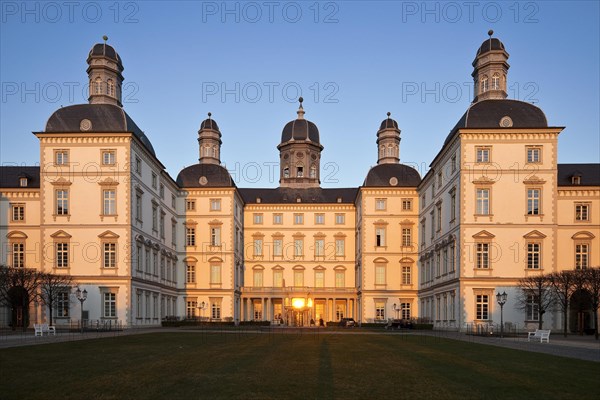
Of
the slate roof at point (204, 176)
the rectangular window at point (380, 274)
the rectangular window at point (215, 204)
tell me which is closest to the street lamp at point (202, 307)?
the rectangular window at point (215, 204)

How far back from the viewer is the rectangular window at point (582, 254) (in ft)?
155

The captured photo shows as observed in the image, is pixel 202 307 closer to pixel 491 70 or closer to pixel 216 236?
pixel 216 236

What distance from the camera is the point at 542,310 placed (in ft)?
128

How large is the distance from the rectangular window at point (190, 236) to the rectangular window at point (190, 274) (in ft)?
7.69

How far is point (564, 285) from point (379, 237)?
84.2 ft

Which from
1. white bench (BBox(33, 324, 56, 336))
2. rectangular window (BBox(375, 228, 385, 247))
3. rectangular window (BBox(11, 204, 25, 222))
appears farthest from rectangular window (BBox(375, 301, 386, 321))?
white bench (BBox(33, 324, 56, 336))

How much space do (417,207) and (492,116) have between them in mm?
21421

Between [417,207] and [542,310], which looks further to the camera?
[417,207]

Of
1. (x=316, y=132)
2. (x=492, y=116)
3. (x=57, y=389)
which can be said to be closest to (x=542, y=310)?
(x=492, y=116)

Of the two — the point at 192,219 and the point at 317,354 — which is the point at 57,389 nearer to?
the point at 317,354

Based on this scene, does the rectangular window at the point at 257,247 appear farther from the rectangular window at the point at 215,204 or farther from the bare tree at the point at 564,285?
the bare tree at the point at 564,285

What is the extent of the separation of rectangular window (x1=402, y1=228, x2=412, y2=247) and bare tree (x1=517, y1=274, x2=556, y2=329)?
21660 mm

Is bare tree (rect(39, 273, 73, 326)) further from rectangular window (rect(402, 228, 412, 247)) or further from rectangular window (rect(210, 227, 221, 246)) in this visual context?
rectangular window (rect(402, 228, 412, 247))

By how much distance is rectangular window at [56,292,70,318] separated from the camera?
42719 mm
